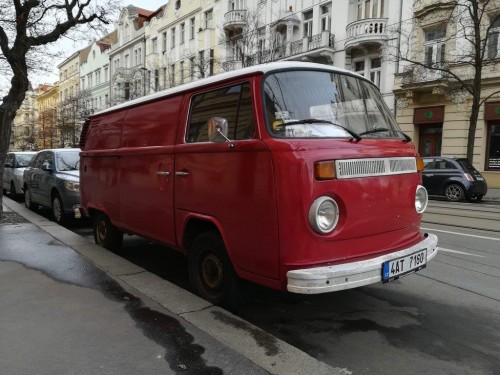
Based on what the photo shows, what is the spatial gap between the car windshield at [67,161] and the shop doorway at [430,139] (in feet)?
61.6

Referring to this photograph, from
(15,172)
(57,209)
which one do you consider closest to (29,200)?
(57,209)

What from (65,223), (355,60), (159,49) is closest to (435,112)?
(355,60)

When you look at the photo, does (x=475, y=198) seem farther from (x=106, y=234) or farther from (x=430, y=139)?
(x=106, y=234)

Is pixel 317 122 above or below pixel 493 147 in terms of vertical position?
above

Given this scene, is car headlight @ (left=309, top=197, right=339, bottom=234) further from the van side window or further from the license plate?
the van side window

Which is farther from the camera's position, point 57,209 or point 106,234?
point 57,209

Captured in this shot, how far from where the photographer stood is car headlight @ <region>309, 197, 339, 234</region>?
3367mm

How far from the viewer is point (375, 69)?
25.3 meters

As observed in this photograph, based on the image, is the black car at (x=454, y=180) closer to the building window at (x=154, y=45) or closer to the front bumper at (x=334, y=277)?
the front bumper at (x=334, y=277)

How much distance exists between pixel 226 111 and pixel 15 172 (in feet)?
41.7

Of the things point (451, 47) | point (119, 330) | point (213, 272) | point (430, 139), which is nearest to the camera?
point (119, 330)

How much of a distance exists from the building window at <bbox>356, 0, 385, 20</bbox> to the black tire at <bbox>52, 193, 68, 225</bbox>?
21.2 metres

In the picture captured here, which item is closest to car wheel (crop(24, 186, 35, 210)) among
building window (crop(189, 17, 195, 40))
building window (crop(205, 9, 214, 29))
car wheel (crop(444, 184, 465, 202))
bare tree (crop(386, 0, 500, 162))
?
car wheel (crop(444, 184, 465, 202))

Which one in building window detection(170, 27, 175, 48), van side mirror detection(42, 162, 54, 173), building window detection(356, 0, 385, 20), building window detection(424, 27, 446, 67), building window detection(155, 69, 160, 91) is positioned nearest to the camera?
van side mirror detection(42, 162, 54, 173)
